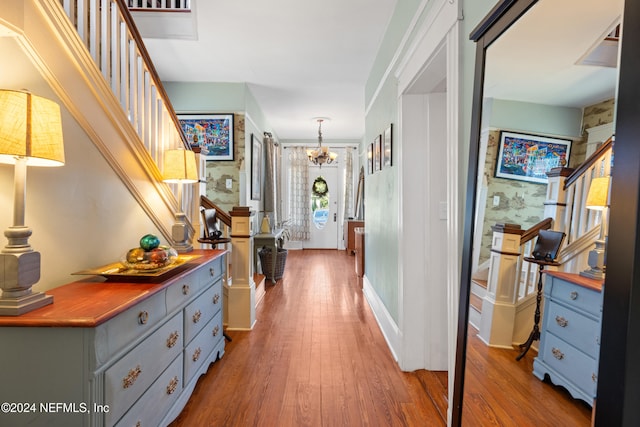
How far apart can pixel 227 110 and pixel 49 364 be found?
12.9 feet

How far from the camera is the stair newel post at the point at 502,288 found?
100 centimetres

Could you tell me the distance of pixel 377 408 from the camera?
6.30 feet

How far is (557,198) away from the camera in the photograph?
81 centimetres

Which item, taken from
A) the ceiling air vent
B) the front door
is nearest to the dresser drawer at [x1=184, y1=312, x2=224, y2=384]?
the ceiling air vent

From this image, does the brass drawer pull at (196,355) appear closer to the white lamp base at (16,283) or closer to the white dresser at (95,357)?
the white dresser at (95,357)

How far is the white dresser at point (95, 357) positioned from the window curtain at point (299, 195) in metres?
6.61

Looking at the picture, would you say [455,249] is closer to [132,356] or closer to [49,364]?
[132,356]

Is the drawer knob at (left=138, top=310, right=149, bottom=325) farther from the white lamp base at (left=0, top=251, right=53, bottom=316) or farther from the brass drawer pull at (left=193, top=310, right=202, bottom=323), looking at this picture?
the brass drawer pull at (left=193, top=310, right=202, bottom=323)

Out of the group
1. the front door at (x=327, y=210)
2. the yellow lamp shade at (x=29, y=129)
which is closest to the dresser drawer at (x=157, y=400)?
the yellow lamp shade at (x=29, y=129)

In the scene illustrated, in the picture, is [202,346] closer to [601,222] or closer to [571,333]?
[571,333]

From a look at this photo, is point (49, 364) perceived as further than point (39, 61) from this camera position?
No

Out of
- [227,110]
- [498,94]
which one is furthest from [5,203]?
[227,110]

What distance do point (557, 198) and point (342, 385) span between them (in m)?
1.86

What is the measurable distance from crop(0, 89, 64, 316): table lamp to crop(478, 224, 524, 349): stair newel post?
1.58 m
